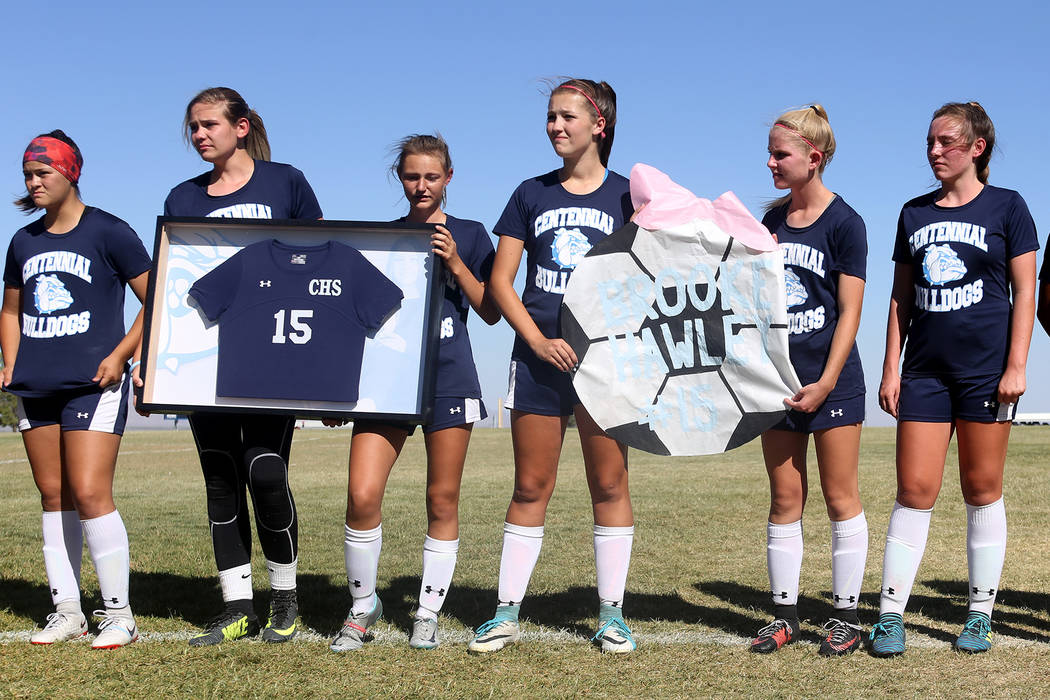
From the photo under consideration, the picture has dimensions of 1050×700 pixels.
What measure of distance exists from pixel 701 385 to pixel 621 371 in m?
0.35

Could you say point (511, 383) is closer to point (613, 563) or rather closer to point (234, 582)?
point (613, 563)

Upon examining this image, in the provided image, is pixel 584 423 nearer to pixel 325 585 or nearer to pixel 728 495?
pixel 325 585

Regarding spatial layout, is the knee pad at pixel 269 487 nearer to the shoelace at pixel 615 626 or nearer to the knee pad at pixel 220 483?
the knee pad at pixel 220 483

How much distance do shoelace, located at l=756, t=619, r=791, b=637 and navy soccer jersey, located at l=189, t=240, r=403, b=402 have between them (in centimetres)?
212

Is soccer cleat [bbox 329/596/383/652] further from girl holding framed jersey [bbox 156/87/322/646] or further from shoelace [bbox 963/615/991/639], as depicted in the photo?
shoelace [bbox 963/615/991/639]

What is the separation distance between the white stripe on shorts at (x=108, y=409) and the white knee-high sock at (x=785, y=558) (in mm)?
3075

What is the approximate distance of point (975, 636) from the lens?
439 centimetres

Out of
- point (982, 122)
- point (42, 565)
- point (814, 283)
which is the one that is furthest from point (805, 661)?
point (42, 565)

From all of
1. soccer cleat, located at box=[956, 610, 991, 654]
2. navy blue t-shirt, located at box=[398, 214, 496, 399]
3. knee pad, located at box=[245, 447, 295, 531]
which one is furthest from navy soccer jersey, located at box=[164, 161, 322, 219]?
soccer cleat, located at box=[956, 610, 991, 654]

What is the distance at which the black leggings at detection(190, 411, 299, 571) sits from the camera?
4.52 metres

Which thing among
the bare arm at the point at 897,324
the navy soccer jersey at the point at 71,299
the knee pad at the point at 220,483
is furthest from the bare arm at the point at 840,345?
the navy soccer jersey at the point at 71,299

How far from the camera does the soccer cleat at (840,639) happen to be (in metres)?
4.30

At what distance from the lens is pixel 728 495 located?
464 inches

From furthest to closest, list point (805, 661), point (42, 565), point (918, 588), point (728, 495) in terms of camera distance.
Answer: point (728, 495) < point (42, 565) < point (918, 588) < point (805, 661)
